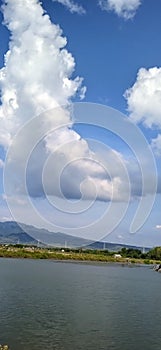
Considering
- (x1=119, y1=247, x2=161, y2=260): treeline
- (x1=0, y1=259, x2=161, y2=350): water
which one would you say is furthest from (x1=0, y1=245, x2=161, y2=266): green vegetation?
(x1=0, y1=259, x2=161, y2=350): water

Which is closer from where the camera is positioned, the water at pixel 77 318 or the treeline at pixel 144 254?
the water at pixel 77 318

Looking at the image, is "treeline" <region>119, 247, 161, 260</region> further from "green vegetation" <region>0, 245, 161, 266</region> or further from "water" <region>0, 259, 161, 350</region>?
"water" <region>0, 259, 161, 350</region>

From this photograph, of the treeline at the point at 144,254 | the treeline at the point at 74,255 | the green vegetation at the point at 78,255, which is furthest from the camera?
the treeline at the point at 144,254

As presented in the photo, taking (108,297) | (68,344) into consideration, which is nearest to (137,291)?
(108,297)

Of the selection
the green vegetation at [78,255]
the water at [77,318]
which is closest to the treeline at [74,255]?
the green vegetation at [78,255]

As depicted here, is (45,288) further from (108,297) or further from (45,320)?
(45,320)

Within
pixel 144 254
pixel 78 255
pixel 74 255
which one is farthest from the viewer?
pixel 144 254

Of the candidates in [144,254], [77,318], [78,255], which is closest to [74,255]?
[78,255]

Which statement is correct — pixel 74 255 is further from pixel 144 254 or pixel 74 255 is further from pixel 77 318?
pixel 77 318

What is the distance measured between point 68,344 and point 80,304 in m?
13.8

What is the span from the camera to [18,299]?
39.1 meters

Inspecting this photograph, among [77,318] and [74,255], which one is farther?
[74,255]

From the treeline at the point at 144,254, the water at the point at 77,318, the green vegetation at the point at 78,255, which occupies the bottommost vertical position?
the water at the point at 77,318

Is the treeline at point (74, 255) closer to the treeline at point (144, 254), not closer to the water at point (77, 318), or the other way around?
the treeline at point (144, 254)
